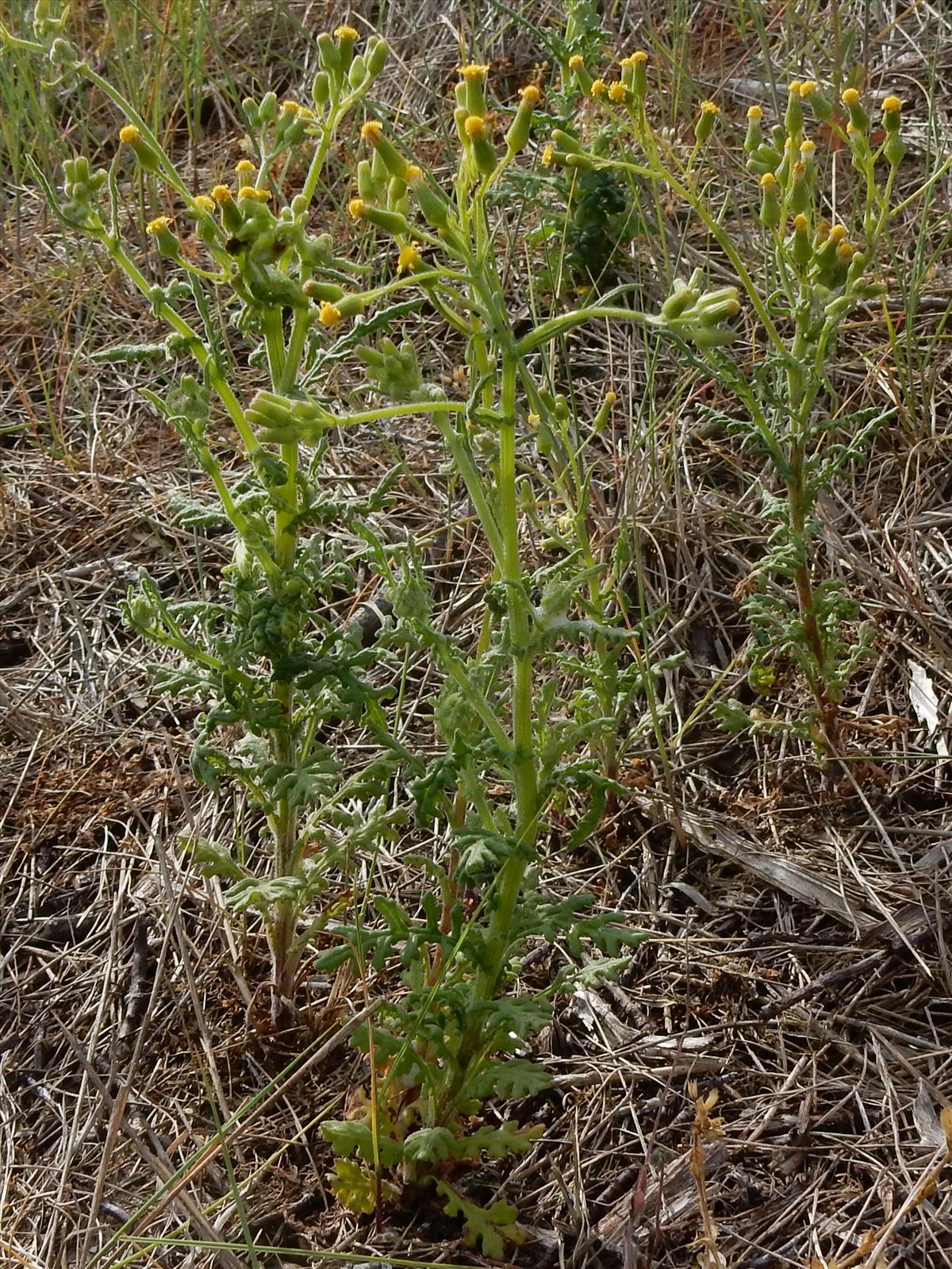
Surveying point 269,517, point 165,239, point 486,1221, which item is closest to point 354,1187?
point 486,1221

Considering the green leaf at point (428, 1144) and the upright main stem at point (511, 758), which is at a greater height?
the upright main stem at point (511, 758)

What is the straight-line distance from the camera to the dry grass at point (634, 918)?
A: 206cm

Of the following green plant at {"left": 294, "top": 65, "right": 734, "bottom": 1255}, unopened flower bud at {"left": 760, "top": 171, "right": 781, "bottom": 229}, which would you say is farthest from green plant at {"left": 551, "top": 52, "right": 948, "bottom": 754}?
green plant at {"left": 294, "top": 65, "right": 734, "bottom": 1255}

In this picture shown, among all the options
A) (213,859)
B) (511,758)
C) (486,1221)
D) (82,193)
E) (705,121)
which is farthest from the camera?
(705,121)

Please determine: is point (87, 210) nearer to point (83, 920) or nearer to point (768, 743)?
point (83, 920)

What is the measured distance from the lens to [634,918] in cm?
254

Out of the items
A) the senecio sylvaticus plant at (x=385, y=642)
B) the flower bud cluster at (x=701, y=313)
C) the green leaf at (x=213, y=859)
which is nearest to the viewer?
the flower bud cluster at (x=701, y=313)

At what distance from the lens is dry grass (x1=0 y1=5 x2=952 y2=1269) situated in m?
2.06

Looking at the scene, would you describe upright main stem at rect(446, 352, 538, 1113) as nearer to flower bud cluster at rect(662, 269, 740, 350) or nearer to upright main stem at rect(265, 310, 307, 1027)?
flower bud cluster at rect(662, 269, 740, 350)

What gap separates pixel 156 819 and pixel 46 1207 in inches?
33.9

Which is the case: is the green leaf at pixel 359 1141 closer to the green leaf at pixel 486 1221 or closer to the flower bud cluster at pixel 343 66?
the green leaf at pixel 486 1221

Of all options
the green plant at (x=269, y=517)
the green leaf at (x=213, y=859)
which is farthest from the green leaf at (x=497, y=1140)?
the green leaf at (x=213, y=859)

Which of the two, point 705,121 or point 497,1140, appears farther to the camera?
point 705,121

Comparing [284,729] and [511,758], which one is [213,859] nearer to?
[284,729]
